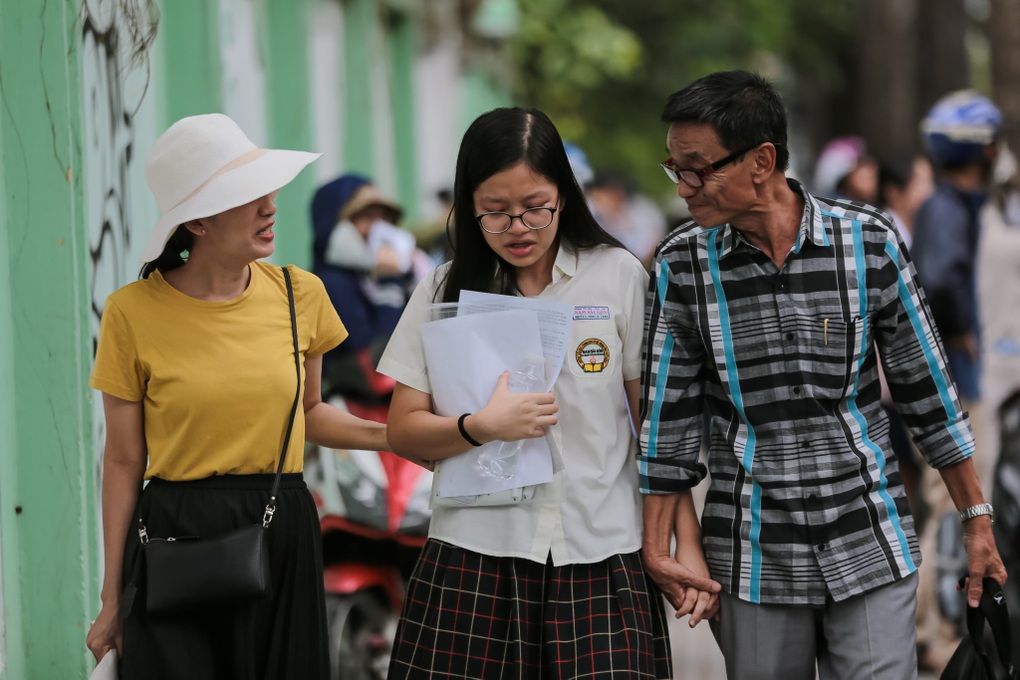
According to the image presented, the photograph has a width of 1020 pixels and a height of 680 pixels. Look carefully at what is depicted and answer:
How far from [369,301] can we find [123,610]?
381 centimetres

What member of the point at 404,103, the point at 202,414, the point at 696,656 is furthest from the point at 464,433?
the point at 404,103

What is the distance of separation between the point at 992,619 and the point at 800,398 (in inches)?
30.3

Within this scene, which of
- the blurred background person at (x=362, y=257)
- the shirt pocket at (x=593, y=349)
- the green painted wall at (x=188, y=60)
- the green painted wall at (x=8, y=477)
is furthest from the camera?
the blurred background person at (x=362, y=257)

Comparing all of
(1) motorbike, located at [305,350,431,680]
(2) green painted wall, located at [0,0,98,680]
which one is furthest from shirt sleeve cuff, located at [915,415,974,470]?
(2) green painted wall, located at [0,0,98,680]

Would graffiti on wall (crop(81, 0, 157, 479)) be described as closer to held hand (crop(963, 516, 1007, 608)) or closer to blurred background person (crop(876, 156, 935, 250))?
held hand (crop(963, 516, 1007, 608))

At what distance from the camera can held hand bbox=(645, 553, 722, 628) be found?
3809 mm

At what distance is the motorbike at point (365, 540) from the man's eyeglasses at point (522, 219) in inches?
83.5

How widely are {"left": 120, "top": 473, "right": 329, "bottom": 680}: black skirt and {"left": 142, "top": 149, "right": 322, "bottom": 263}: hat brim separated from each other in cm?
60

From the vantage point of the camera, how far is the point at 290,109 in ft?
33.6

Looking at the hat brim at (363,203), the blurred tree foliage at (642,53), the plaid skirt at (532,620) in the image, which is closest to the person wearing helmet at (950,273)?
the hat brim at (363,203)

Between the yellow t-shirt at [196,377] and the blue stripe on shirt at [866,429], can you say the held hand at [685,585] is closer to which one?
the blue stripe on shirt at [866,429]

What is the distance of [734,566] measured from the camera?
381cm

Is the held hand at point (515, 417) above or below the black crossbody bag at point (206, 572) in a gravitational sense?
above

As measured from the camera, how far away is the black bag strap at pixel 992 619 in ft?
12.7
